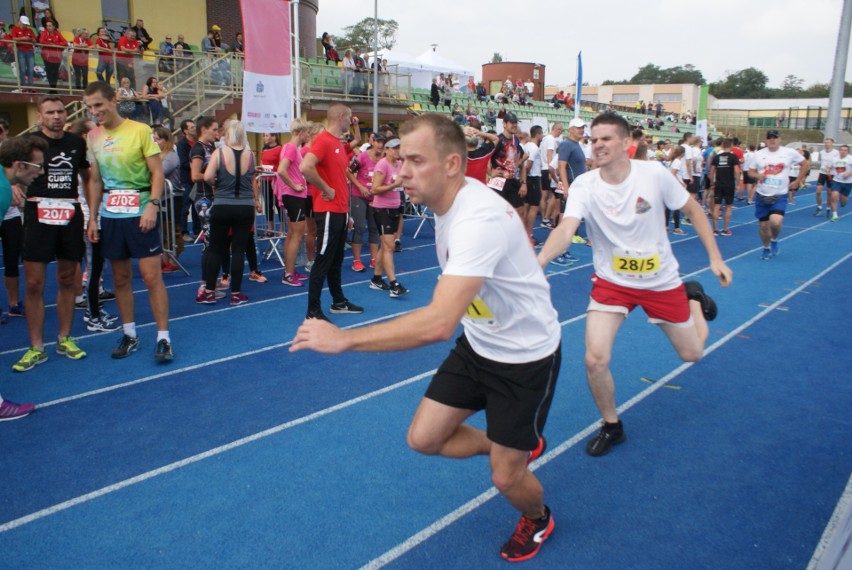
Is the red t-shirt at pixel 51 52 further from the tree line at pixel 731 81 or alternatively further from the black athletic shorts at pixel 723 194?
the tree line at pixel 731 81

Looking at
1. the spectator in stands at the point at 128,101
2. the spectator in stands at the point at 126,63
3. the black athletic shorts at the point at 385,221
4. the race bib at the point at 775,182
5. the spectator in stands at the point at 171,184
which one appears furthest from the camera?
the spectator in stands at the point at 126,63

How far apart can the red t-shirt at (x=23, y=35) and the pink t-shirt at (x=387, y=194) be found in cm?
1081

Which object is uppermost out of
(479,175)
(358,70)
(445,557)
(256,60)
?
(358,70)

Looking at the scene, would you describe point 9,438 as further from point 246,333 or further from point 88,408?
point 246,333

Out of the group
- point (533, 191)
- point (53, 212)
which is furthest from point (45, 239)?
point (533, 191)

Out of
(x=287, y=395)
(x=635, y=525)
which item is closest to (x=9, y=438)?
(x=287, y=395)

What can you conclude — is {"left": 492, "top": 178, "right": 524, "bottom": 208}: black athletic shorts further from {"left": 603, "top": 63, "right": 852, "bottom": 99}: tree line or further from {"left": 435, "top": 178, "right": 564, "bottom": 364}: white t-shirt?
{"left": 603, "top": 63, "right": 852, "bottom": 99}: tree line

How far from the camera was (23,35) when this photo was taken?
48.8 feet

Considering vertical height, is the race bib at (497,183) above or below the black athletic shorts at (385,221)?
above

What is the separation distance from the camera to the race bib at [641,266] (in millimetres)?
3932

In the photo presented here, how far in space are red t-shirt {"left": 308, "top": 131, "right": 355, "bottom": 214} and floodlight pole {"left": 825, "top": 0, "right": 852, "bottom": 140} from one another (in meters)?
23.7

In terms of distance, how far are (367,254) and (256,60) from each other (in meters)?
3.77

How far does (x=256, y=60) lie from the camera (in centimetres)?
858

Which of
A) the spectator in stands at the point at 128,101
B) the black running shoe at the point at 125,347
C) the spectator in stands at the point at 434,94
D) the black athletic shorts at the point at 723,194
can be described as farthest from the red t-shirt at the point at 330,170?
the spectator in stands at the point at 434,94
